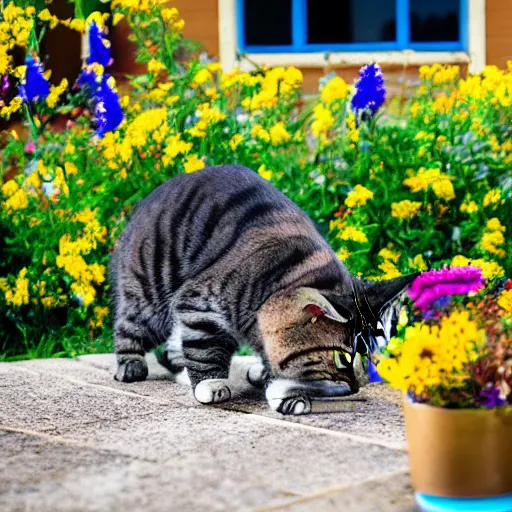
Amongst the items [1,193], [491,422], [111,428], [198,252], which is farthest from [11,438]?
[1,193]

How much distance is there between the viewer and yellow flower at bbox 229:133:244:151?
5012mm

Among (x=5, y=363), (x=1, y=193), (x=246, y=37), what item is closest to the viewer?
(x=5, y=363)

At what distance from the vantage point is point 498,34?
6.76 m

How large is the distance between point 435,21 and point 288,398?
14.2 feet

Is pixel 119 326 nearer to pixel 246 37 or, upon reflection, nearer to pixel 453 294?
pixel 453 294

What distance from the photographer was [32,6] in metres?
5.39

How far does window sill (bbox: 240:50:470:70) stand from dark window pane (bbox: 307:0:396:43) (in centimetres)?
22

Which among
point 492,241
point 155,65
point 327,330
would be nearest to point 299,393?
point 327,330

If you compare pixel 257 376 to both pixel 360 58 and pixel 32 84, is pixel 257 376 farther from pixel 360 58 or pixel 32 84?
pixel 360 58

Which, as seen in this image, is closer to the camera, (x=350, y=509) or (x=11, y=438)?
(x=350, y=509)

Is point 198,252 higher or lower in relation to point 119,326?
higher

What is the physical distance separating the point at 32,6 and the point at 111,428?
308cm

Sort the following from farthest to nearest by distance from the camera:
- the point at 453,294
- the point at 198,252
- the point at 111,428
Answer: the point at 198,252
the point at 111,428
the point at 453,294

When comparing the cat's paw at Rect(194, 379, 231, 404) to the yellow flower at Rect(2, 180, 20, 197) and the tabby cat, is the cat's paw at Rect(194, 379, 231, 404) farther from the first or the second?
the yellow flower at Rect(2, 180, 20, 197)
